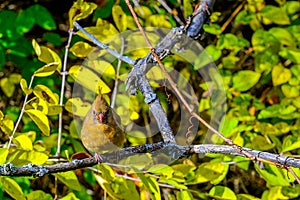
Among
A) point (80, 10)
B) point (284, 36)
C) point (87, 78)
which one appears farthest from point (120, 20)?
point (284, 36)

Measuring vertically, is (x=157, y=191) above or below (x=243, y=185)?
above

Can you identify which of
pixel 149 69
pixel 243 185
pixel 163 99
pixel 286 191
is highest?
pixel 149 69

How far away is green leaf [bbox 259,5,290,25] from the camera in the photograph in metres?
1.42

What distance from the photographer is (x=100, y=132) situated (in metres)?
0.97

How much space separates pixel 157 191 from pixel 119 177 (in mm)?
137

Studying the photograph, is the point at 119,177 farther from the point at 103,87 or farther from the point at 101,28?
the point at 101,28

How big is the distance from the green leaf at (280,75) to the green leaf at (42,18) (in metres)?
0.63

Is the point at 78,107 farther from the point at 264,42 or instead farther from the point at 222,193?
the point at 264,42

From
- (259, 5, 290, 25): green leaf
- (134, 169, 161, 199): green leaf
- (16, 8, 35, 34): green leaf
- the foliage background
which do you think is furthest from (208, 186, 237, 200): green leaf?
(16, 8, 35, 34): green leaf

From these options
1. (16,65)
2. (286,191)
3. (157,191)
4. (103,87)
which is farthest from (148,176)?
(16,65)

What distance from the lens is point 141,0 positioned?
1.61 metres

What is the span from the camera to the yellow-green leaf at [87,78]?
1.10 m

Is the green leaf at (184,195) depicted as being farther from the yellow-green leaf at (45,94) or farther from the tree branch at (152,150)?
the yellow-green leaf at (45,94)

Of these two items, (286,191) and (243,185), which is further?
(243,185)
